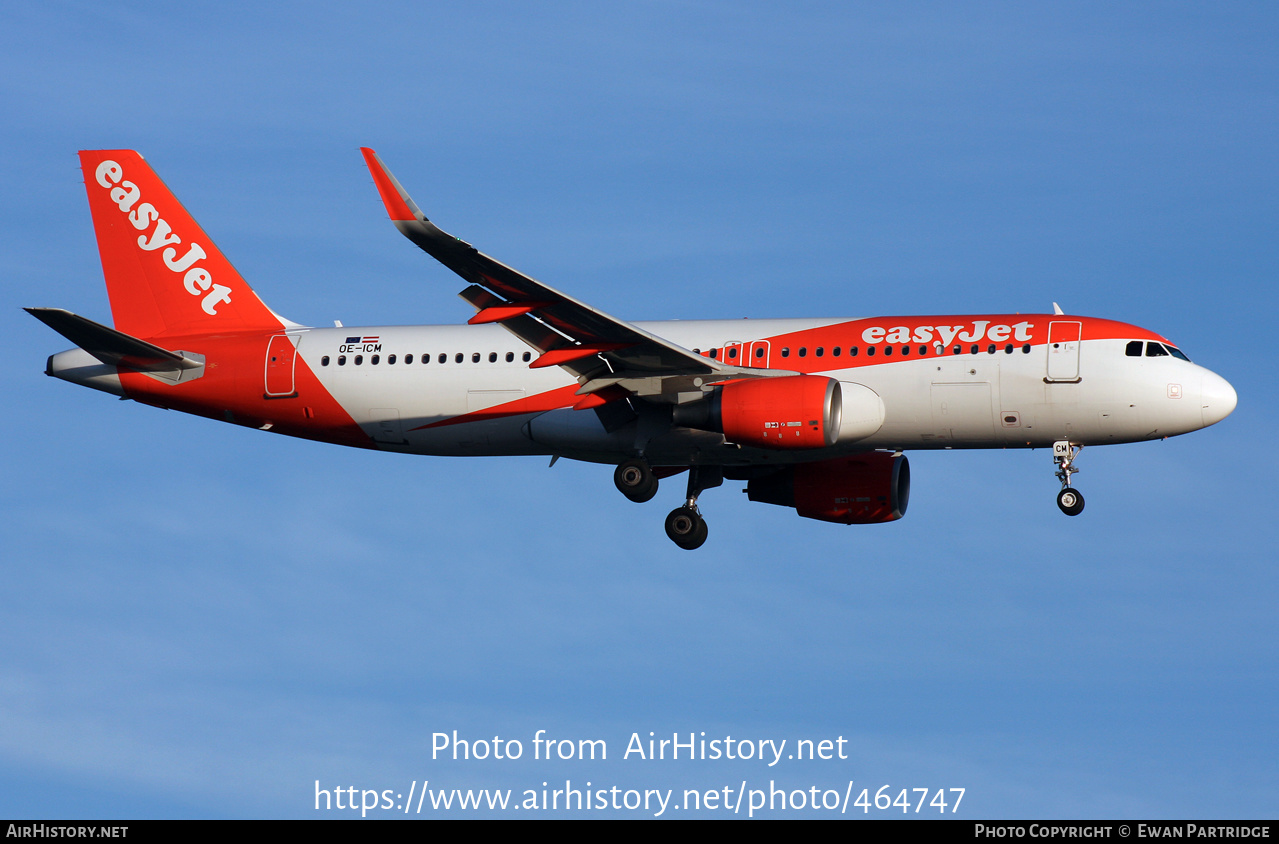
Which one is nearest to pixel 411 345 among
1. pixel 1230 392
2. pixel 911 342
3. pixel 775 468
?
pixel 775 468

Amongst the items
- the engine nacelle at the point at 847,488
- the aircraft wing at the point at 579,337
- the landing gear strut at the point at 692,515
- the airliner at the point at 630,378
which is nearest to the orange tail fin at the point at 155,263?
the airliner at the point at 630,378

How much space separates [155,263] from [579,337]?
46.2 feet

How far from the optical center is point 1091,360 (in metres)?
35.9

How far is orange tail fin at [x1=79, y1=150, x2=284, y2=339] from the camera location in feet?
140

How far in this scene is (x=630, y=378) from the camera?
3656 centimetres

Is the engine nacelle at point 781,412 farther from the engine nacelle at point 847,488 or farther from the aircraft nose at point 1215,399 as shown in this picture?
the aircraft nose at point 1215,399

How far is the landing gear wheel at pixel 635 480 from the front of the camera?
37656 mm

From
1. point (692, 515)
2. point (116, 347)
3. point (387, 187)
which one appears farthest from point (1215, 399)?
point (116, 347)

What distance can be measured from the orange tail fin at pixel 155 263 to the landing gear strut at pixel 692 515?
465 inches

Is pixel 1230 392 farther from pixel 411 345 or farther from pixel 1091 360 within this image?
pixel 411 345

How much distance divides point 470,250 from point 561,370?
8554 millimetres

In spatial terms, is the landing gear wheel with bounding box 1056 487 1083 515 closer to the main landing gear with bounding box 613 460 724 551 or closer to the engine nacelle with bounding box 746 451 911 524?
the engine nacelle with bounding box 746 451 911 524

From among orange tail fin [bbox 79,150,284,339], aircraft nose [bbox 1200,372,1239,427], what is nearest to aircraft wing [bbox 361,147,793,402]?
aircraft nose [bbox 1200,372,1239,427]

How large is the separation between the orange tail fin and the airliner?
0.05m
